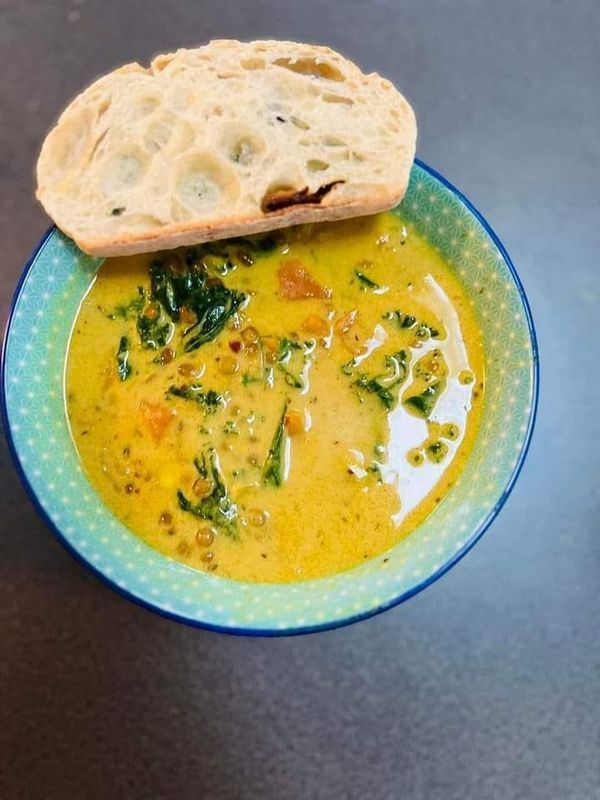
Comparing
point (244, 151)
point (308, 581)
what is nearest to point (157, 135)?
point (244, 151)

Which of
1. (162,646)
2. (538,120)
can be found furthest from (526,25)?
(162,646)

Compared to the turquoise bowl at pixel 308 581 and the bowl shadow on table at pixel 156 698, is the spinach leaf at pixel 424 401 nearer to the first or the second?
the turquoise bowl at pixel 308 581

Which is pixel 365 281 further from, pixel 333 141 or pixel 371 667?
pixel 371 667

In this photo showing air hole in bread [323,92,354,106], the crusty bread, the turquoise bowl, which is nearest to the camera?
the turquoise bowl

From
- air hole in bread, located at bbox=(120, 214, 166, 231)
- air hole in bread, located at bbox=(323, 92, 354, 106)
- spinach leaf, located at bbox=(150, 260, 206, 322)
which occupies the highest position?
air hole in bread, located at bbox=(323, 92, 354, 106)

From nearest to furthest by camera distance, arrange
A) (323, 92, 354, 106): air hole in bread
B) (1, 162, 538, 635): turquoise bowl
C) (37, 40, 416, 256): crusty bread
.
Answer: (1, 162, 538, 635): turquoise bowl
(37, 40, 416, 256): crusty bread
(323, 92, 354, 106): air hole in bread

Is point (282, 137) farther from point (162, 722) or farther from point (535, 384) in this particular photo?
point (162, 722)

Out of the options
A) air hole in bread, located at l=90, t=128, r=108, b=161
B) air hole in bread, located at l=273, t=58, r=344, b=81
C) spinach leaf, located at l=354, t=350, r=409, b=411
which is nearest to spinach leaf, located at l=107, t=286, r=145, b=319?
air hole in bread, located at l=90, t=128, r=108, b=161

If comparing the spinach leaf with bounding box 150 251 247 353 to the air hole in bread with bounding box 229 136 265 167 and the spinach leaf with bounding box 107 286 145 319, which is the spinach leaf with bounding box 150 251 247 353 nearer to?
the spinach leaf with bounding box 107 286 145 319

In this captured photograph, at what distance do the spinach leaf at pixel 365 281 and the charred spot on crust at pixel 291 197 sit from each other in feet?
0.70

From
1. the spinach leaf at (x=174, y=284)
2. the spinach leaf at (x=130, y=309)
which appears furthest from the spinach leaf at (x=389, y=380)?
the spinach leaf at (x=130, y=309)

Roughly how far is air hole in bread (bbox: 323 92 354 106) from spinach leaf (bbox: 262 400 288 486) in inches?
32.2

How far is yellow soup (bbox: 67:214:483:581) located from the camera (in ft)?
5.91

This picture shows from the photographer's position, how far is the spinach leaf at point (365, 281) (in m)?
1.88
